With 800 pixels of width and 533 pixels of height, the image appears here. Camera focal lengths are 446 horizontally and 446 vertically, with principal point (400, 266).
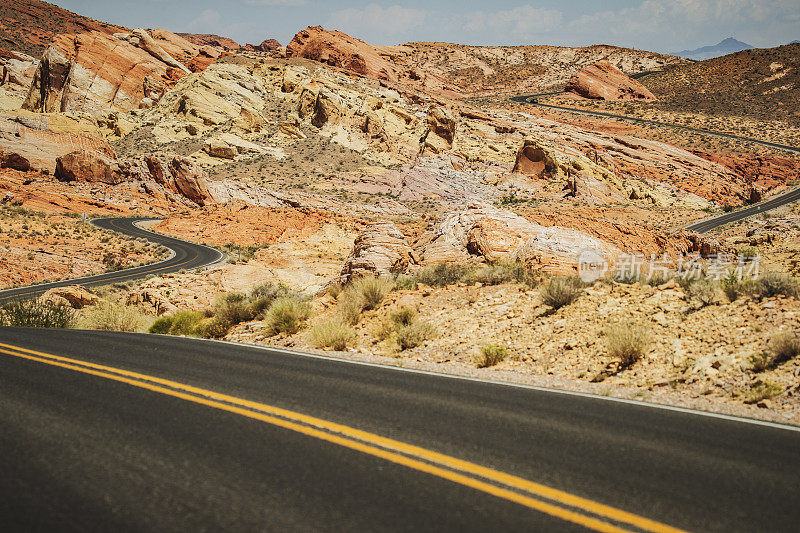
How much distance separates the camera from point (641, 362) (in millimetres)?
8086

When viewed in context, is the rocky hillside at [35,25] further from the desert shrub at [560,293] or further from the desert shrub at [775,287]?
the desert shrub at [775,287]

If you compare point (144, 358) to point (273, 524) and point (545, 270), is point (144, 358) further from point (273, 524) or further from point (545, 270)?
point (545, 270)

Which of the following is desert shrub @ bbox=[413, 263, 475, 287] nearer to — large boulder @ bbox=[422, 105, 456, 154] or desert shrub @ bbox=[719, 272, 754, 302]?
desert shrub @ bbox=[719, 272, 754, 302]

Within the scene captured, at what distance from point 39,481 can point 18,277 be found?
35127 millimetres

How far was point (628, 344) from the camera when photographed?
26.5 ft

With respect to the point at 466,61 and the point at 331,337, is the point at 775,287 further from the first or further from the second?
the point at 466,61

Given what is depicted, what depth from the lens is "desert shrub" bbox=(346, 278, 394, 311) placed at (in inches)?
500

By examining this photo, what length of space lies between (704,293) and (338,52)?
9795 centimetres

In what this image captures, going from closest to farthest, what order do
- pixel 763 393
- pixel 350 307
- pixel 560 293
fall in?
pixel 763 393
pixel 560 293
pixel 350 307

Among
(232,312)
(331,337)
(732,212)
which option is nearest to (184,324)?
(232,312)

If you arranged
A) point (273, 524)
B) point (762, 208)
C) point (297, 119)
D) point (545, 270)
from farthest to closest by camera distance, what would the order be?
1. point (297, 119)
2. point (762, 208)
3. point (545, 270)
4. point (273, 524)

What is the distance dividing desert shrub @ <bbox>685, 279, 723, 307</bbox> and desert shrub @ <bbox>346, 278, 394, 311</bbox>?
293 inches

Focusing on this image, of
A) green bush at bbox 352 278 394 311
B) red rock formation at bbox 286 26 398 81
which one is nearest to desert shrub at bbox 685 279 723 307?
green bush at bbox 352 278 394 311

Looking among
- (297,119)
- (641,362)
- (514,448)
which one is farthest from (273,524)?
(297,119)
